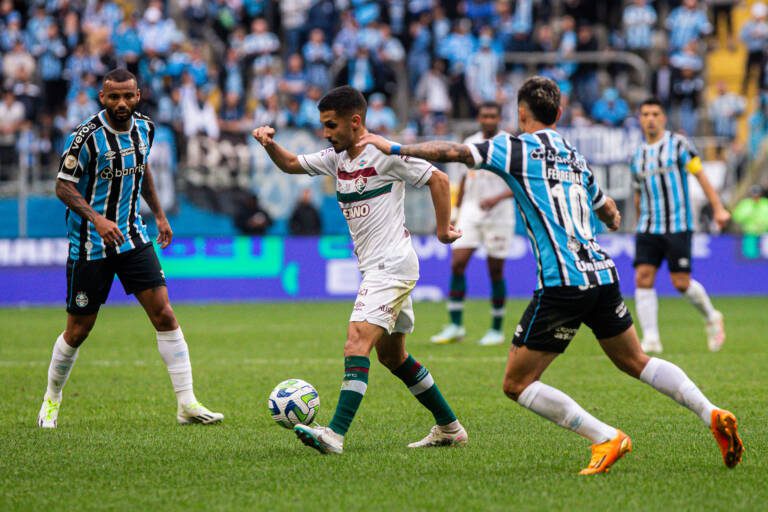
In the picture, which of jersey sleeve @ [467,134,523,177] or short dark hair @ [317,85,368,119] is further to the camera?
short dark hair @ [317,85,368,119]

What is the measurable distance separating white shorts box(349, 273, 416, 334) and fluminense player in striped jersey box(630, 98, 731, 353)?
587 cm

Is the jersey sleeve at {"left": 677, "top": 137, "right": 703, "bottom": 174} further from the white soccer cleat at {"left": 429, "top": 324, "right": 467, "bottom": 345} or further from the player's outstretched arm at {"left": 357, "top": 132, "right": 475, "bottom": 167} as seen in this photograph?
the player's outstretched arm at {"left": 357, "top": 132, "right": 475, "bottom": 167}

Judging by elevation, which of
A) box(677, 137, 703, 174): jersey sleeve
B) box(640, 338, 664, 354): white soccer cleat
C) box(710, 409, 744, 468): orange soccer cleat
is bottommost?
box(640, 338, 664, 354): white soccer cleat

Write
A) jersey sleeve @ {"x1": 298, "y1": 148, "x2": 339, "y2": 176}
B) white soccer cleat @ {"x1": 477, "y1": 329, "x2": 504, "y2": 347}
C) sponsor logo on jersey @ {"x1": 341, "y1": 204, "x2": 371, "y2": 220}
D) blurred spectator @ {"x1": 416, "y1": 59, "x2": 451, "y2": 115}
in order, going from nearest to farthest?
1. sponsor logo on jersey @ {"x1": 341, "y1": 204, "x2": 371, "y2": 220}
2. jersey sleeve @ {"x1": 298, "y1": 148, "x2": 339, "y2": 176}
3. white soccer cleat @ {"x1": 477, "y1": 329, "x2": 504, "y2": 347}
4. blurred spectator @ {"x1": 416, "y1": 59, "x2": 451, "y2": 115}

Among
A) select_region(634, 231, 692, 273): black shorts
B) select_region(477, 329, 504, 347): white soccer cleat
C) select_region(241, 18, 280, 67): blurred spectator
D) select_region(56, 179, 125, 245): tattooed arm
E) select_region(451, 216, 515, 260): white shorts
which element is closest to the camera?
select_region(56, 179, 125, 245): tattooed arm

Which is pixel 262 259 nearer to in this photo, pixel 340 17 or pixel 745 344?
pixel 340 17

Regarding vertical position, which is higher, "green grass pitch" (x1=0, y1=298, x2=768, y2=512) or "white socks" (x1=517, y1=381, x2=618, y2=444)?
"white socks" (x1=517, y1=381, x2=618, y2=444)

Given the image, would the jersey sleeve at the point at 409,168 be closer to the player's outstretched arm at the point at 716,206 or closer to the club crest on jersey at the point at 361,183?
the club crest on jersey at the point at 361,183

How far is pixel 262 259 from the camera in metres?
19.7

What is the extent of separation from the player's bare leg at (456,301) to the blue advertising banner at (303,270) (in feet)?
18.7

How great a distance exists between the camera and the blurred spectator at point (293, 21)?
2462cm

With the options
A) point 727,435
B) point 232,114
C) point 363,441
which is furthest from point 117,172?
point 232,114

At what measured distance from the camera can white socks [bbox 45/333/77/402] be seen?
7.91 metres

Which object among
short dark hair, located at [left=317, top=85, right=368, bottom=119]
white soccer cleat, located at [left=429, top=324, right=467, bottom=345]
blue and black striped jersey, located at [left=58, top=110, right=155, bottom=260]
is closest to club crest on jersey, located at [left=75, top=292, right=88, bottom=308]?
blue and black striped jersey, located at [left=58, top=110, right=155, bottom=260]
